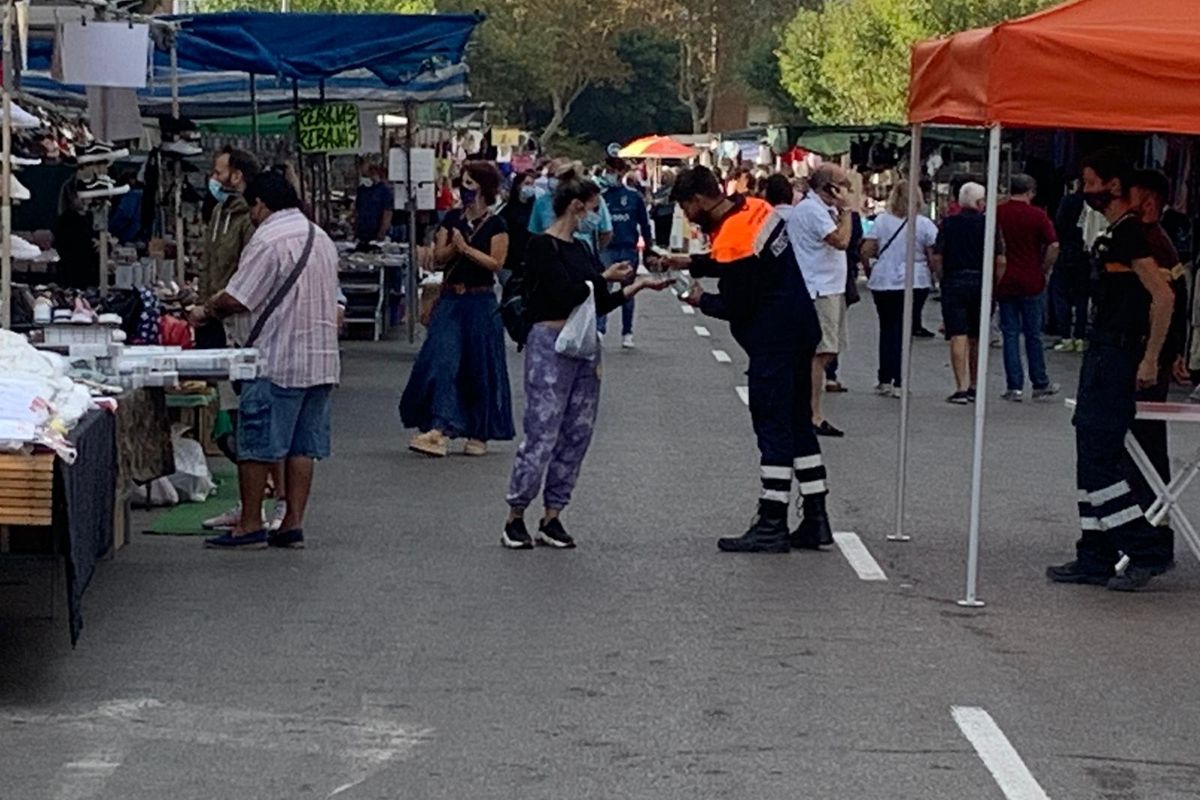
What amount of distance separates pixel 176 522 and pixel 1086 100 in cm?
543

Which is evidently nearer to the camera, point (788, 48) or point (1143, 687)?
point (1143, 687)

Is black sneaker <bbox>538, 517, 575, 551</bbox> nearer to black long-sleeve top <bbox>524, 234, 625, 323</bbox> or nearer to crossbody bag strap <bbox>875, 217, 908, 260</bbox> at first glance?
black long-sleeve top <bbox>524, 234, 625, 323</bbox>

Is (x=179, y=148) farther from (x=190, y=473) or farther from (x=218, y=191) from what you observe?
(x=190, y=473)

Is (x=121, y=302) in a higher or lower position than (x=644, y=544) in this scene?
higher

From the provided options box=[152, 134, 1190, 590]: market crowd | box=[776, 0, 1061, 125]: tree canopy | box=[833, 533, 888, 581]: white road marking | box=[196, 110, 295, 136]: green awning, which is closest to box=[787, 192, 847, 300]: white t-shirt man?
box=[152, 134, 1190, 590]: market crowd

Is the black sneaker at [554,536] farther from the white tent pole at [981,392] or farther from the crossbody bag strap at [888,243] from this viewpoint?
the crossbody bag strap at [888,243]

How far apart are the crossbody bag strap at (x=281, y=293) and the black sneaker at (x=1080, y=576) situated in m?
3.85

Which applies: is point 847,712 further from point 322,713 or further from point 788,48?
point 788,48

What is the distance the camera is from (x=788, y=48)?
230 feet

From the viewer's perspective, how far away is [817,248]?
17.8 meters

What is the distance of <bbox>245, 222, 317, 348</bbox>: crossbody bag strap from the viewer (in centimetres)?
1113

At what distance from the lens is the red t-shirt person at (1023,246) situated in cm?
1998

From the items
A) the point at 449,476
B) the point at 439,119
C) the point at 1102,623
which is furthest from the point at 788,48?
the point at 1102,623

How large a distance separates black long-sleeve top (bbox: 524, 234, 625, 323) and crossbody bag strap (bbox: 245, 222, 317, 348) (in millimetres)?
1125
